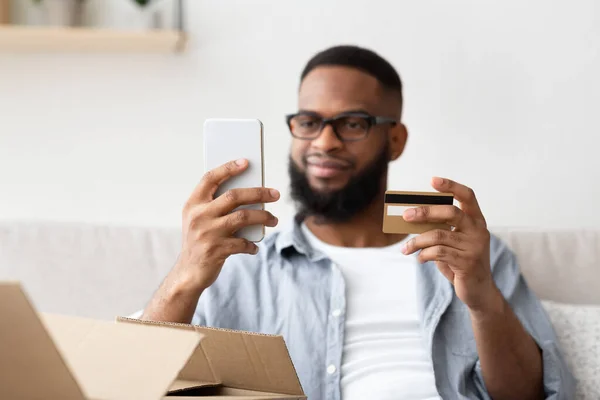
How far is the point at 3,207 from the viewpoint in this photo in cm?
196

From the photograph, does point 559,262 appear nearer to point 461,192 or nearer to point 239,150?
point 461,192

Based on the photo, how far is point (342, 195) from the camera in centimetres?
156

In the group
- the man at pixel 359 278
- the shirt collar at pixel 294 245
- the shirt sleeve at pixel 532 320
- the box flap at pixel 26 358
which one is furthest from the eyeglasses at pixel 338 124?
the box flap at pixel 26 358

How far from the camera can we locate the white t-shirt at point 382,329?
51.8 inches

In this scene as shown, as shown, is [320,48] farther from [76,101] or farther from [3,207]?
[3,207]

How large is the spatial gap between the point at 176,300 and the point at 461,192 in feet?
1.60

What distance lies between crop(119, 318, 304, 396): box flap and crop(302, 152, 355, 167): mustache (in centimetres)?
74

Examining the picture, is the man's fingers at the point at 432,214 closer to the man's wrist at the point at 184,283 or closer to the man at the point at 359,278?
the man at the point at 359,278

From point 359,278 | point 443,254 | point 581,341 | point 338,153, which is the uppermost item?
point 338,153

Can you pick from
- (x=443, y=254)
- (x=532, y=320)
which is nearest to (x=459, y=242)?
(x=443, y=254)

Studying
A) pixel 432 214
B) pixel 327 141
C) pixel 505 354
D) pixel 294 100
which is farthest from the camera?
pixel 294 100

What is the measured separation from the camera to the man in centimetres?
117

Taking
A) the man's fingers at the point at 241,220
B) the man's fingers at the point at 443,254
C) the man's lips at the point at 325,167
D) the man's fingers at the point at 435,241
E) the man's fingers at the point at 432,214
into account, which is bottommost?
the man's fingers at the point at 443,254

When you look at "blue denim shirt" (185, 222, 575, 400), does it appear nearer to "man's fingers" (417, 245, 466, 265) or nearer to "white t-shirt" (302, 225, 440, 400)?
"white t-shirt" (302, 225, 440, 400)
